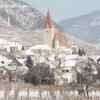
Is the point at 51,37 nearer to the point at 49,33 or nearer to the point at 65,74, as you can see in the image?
the point at 49,33

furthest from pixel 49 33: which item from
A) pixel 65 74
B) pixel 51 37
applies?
pixel 65 74

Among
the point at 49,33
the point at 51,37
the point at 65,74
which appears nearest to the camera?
the point at 65,74

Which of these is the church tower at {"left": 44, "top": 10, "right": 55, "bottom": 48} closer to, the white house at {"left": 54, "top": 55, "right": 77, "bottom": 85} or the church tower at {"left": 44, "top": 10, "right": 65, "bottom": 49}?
the church tower at {"left": 44, "top": 10, "right": 65, "bottom": 49}

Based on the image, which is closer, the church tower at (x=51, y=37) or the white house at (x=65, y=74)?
the white house at (x=65, y=74)

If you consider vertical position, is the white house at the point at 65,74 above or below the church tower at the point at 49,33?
below

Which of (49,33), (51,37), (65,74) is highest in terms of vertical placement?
(49,33)

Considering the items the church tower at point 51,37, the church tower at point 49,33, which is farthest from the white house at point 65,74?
the church tower at point 49,33

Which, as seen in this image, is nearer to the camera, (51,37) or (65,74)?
(65,74)

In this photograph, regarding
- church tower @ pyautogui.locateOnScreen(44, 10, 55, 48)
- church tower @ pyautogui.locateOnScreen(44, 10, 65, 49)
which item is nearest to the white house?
church tower @ pyautogui.locateOnScreen(44, 10, 65, 49)

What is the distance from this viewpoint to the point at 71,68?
179 feet

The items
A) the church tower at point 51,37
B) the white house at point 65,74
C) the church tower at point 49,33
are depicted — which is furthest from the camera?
the church tower at point 49,33

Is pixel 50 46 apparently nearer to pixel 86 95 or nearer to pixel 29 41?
pixel 29 41

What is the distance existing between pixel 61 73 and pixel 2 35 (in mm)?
98122

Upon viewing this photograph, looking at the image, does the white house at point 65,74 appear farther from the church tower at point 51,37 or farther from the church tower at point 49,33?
the church tower at point 49,33
